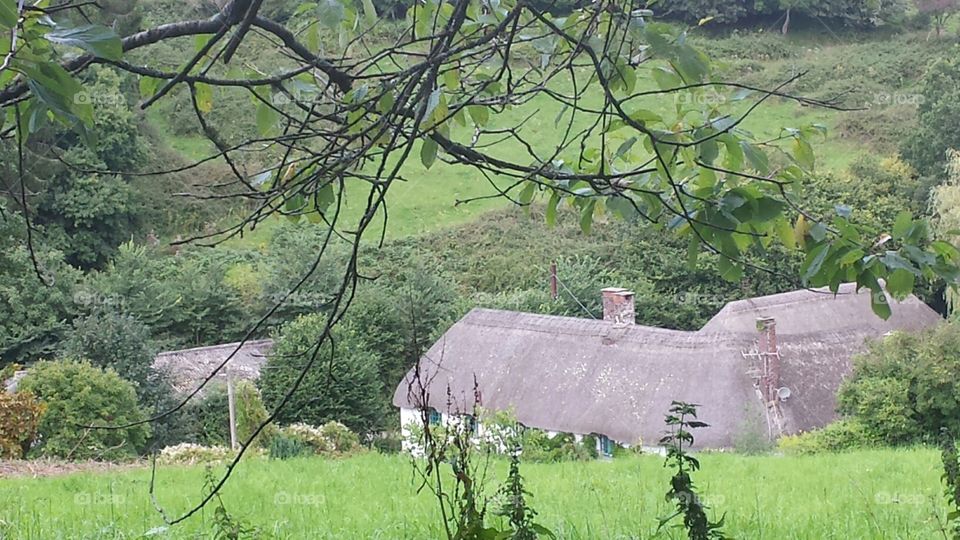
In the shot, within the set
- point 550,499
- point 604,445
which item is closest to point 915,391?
point 604,445

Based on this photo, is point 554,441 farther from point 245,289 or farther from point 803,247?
point 803,247

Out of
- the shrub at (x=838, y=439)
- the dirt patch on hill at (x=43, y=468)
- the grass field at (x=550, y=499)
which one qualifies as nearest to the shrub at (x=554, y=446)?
the shrub at (x=838, y=439)

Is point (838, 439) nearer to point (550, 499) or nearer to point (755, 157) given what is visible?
point (550, 499)

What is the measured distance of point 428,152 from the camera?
176 cm

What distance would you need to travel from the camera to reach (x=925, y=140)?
87.9ft

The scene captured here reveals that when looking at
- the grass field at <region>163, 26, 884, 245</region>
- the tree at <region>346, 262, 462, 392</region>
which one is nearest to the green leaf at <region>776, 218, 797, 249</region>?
the tree at <region>346, 262, 462, 392</region>

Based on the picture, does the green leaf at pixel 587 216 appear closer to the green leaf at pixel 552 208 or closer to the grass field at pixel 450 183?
the green leaf at pixel 552 208

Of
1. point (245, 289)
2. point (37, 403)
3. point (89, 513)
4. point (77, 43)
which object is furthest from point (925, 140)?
point (77, 43)

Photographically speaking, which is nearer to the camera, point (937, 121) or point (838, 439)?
point (838, 439)

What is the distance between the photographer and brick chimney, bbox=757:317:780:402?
1708cm

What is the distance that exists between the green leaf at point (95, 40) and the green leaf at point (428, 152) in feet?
2.20

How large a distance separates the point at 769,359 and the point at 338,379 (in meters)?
8.04

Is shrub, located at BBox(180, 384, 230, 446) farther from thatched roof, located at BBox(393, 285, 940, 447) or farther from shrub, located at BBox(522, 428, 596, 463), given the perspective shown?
shrub, located at BBox(522, 428, 596, 463)

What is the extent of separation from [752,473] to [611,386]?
10203 mm
